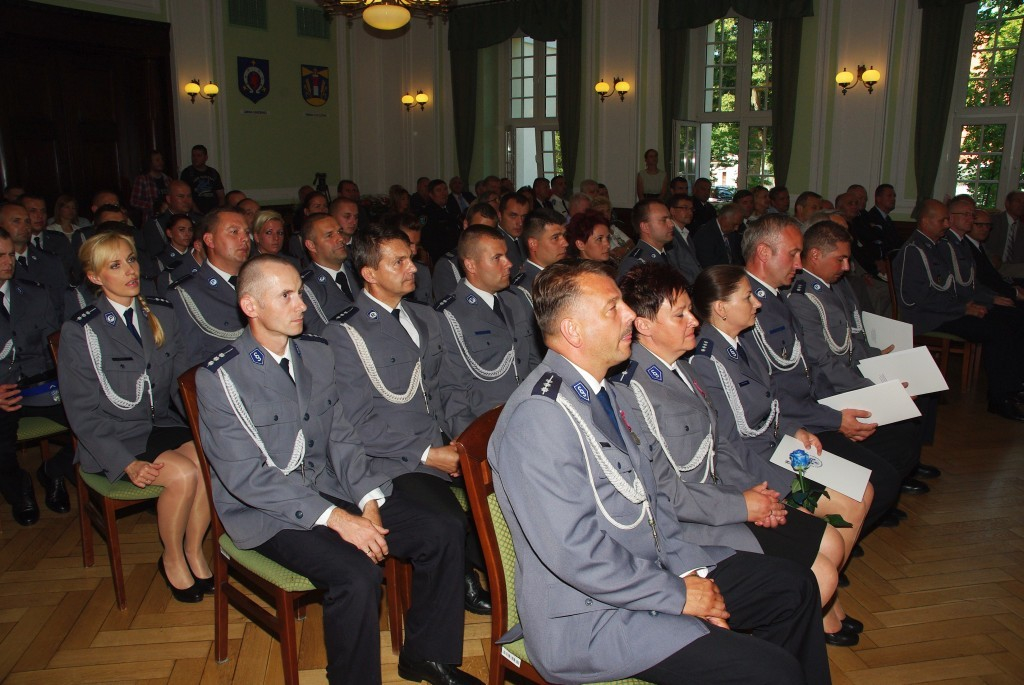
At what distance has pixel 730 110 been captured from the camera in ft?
34.9

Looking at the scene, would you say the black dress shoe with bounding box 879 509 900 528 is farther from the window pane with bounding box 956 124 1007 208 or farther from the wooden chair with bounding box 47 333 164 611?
the window pane with bounding box 956 124 1007 208

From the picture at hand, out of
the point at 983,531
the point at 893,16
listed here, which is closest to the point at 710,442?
the point at 983,531

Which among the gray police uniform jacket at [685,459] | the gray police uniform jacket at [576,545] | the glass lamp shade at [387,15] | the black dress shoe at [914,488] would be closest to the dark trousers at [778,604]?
the gray police uniform jacket at [685,459]

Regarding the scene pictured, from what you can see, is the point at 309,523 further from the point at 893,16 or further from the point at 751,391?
the point at 893,16

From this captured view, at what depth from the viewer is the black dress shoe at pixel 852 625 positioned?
8.52 ft

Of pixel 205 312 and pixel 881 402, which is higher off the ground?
pixel 205 312

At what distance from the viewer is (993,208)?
29.7ft

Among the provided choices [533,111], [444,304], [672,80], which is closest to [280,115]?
[533,111]

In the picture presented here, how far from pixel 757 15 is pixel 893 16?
151 cm

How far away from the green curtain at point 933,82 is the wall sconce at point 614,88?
3.64 metres

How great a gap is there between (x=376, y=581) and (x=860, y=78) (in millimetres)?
9189

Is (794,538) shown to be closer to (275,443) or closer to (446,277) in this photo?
(275,443)

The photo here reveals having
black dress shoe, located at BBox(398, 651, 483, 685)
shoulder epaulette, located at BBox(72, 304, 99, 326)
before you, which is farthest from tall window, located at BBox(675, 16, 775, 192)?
black dress shoe, located at BBox(398, 651, 483, 685)

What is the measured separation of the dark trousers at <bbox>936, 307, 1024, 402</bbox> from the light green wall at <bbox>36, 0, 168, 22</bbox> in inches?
385
